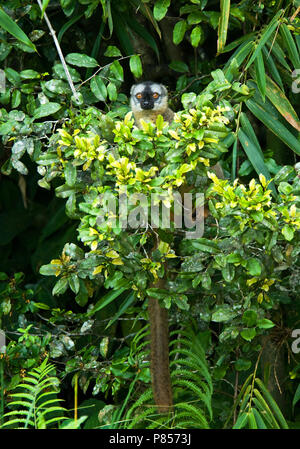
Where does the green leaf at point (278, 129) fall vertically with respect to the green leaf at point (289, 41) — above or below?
below

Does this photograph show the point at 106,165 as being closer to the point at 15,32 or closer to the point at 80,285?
the point at 80,285

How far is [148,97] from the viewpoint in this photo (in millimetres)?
3240

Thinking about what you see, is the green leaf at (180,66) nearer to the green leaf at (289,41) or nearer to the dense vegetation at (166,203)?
the dense vegetation at (166,203)

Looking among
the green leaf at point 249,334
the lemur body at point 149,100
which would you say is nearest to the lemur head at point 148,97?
the lemur body at point 149,100

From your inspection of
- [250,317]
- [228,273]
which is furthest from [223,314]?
[228,273]

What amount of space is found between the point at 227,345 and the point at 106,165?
3.21ft

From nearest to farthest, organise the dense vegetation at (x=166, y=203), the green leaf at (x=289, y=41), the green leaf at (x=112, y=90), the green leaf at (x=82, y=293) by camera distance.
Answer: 1. the dense vegetation at (x=166, y=203)
2. the green leaf at (x=82, y=293)
3. the green leaf at (x=289, y=41)
4. the green leaf at (x=112, y=90)

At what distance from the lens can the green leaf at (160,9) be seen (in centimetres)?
295

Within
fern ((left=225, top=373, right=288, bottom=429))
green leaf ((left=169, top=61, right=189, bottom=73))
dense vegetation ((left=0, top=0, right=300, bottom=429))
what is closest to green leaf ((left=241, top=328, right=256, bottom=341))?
dense vegetation ((left=0, top=0, right=300, bottom=429))

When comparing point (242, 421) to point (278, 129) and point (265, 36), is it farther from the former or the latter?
point (265, 36)

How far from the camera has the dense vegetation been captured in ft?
7.66

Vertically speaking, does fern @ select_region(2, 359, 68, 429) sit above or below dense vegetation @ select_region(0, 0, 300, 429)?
below
